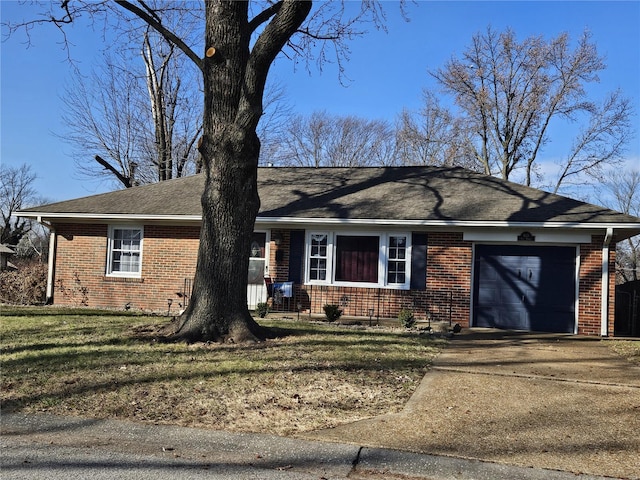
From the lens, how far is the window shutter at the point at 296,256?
1529cm

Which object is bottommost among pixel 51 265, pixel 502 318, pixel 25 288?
pixel 502 318

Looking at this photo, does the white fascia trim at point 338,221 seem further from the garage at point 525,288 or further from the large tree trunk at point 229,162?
the large tree trunk at point 229,162

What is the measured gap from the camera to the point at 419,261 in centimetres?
1455

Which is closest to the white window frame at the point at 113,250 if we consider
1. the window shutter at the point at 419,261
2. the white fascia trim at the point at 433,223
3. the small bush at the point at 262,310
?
the white fascia trim at the point at 433,223

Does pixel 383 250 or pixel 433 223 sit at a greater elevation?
pixel 433 223

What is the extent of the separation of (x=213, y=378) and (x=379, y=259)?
8.31m

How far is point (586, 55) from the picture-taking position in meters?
32.5

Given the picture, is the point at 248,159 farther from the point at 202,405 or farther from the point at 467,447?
the point at 467,447

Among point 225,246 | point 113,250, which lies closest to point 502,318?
point 225,246

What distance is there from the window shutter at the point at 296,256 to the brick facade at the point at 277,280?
Result: 0.14 m

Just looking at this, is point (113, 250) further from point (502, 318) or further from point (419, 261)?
point (502, 318)

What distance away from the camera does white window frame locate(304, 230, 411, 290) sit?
14648 mm

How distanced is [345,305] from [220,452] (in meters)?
10.0

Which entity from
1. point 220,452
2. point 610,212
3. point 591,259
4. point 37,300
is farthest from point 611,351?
point 37,300
